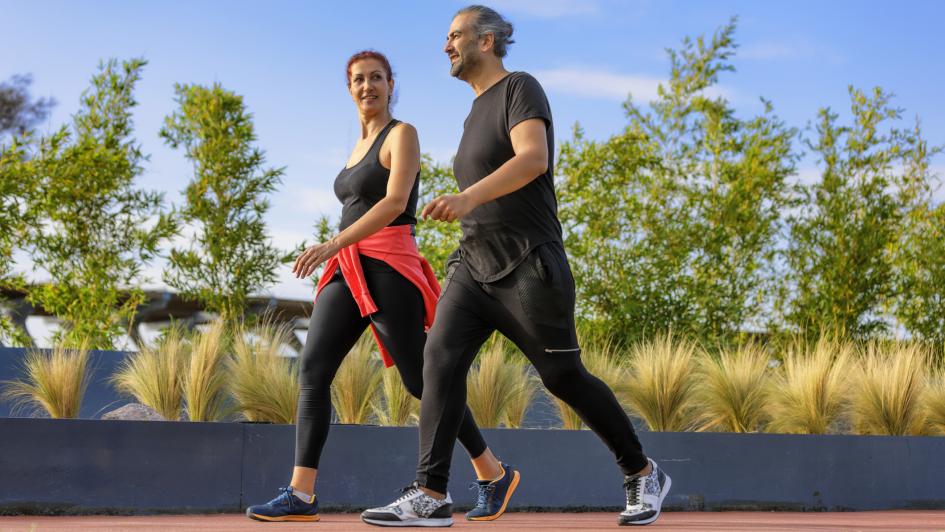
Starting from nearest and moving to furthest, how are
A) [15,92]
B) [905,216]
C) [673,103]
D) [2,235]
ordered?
1. [2,235]
2. [673,103]
3. [905,216]
4. [15,92]

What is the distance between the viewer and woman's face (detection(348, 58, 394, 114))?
4.76 meters

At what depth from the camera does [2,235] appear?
9.70 m

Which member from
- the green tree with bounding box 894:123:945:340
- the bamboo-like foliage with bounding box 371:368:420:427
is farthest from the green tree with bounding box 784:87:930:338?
the bamboo-like foliage with bounding box 371:368:420:427

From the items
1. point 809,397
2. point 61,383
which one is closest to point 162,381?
point 61,383

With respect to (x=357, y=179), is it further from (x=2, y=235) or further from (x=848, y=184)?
(x=848, y=184)

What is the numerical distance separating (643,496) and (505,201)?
124 cm

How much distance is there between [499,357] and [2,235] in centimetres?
504

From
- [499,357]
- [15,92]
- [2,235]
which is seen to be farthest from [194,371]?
[15,92]

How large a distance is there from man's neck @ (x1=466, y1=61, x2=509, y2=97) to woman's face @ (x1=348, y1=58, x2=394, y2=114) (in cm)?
65

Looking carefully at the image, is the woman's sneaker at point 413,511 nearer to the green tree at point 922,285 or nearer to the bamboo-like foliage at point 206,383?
the bamboo-like foliage at point 206,383

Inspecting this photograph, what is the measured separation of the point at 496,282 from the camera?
405 cm

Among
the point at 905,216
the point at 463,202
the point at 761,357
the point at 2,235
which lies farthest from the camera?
the point at 905,216

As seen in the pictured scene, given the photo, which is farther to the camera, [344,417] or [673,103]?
Result: [673,103]

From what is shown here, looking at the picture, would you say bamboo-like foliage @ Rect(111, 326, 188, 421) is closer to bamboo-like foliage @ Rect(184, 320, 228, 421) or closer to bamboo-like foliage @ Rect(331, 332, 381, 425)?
bamboo-like foliage @ Rect(184, 320, 228, 421)
